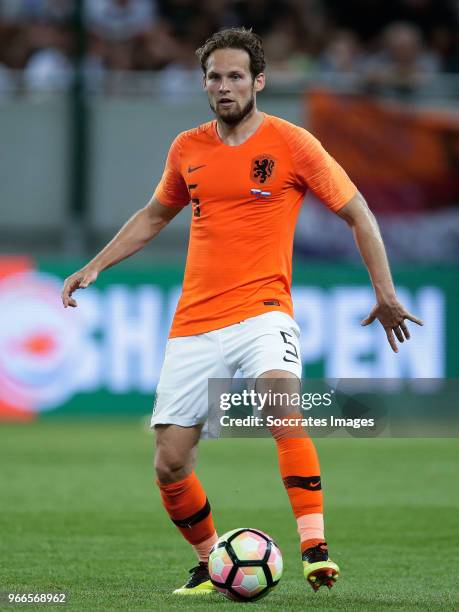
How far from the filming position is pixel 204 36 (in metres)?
17.0

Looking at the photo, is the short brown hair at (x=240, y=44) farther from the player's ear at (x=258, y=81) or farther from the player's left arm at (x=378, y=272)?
the player's left arm at (x=378, y=272)

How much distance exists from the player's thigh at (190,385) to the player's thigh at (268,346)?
0.12 metres

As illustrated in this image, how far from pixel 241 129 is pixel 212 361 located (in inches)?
39.2

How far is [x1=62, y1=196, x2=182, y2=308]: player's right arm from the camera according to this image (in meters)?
5.93

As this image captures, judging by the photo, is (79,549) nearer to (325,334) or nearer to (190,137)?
(190,137)

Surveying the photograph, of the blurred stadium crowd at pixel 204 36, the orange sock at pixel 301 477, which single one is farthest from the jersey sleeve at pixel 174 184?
the blurred stadium crowd at pixel 204 36

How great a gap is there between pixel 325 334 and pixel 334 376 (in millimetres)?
519

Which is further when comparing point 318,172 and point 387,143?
point 387,143

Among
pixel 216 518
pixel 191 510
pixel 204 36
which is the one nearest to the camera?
pixel 191 510

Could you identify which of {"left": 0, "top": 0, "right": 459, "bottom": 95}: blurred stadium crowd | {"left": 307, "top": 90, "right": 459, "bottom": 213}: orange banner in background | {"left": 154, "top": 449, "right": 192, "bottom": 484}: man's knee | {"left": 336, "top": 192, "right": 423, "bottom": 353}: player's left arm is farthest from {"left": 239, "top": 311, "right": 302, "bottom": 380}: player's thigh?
{"left": 0, "top": 0, "right": 459, "bottom": 95}: blurred stadium crowd

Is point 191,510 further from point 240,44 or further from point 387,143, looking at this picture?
point 387,143

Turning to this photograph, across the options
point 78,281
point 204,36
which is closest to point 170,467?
point 78,281

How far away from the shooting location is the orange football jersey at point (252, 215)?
5586mm

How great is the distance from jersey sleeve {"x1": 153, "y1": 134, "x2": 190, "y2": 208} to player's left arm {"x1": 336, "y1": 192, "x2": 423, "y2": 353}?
0.78 metres
